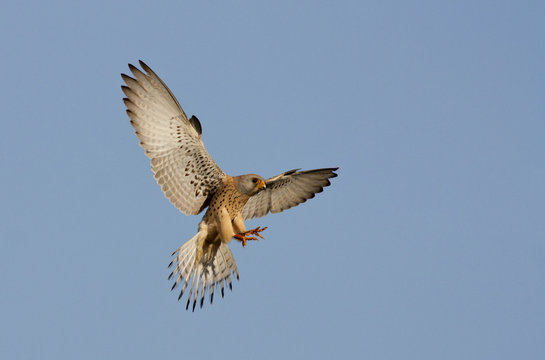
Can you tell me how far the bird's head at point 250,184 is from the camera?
9000mm

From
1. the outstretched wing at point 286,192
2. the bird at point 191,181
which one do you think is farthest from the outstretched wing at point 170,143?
the outstretched wing at point 286,192

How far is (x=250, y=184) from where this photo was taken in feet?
29.5

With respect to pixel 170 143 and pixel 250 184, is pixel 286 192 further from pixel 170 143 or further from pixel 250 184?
pixel 170 143

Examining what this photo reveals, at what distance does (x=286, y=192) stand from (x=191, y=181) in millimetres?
1370

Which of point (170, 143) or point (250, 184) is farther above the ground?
point (170, 143)

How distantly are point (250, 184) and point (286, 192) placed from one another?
1025 mm

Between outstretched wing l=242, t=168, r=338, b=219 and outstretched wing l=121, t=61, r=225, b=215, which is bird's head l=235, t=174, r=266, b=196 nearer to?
outstretched wing l=121, t=61, r=225, b=215

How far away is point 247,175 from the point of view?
29.8 ft

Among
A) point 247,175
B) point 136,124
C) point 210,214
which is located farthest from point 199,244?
point 136,124

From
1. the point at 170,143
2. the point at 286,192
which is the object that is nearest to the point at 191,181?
the point at 170,143

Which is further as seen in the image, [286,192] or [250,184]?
[286,192]

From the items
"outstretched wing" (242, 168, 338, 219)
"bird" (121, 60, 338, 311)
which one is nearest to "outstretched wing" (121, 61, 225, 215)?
"bird" (121, 60, 338, 311)

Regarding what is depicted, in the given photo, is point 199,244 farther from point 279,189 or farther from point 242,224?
point 279,189

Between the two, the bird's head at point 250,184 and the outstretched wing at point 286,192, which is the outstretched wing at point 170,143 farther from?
the outstretched wing at point 286,192
